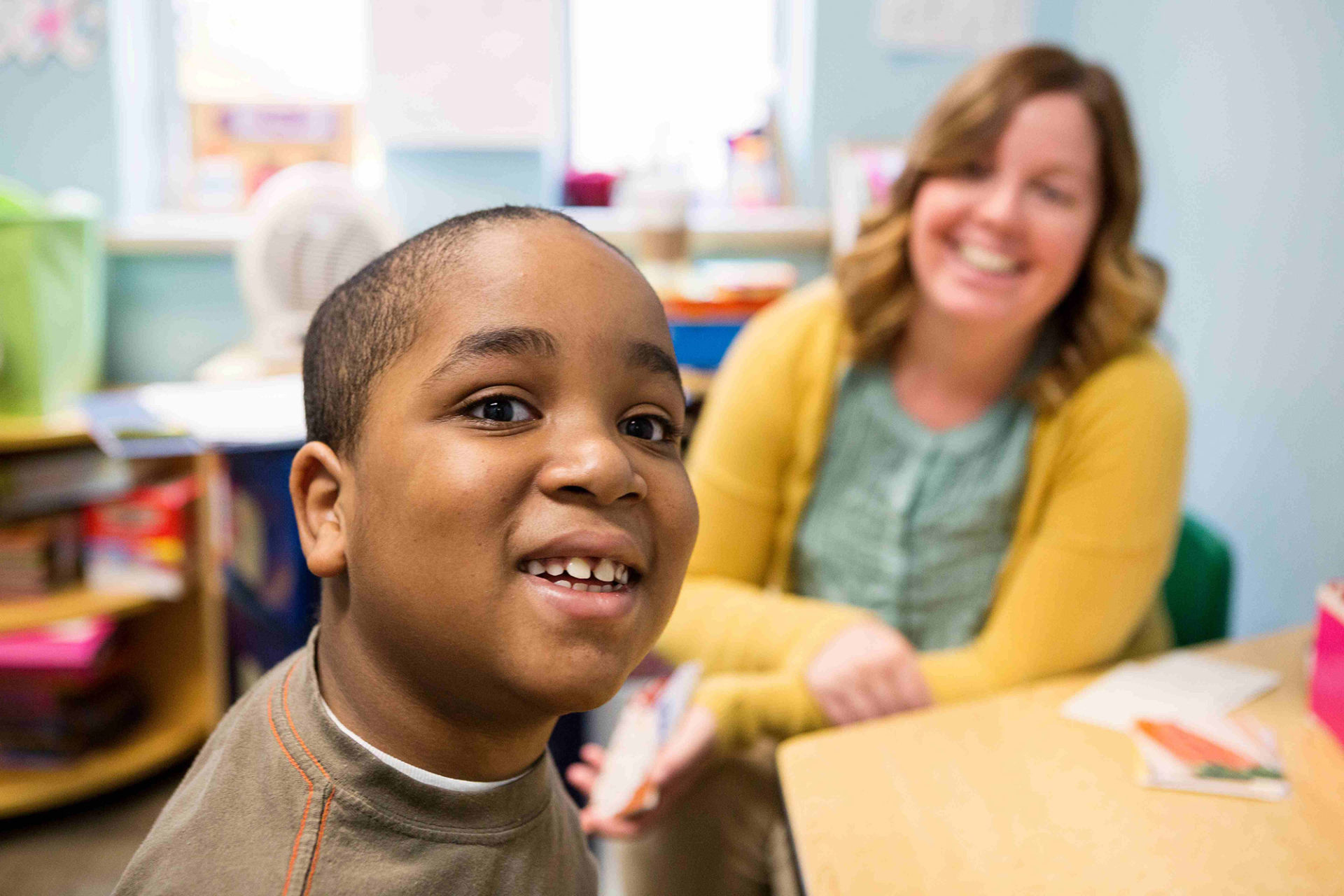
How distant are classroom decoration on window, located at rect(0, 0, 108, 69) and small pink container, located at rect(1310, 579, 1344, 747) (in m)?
2.87

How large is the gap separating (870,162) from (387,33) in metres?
1.30

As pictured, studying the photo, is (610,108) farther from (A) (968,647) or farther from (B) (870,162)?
(A) (968,647)

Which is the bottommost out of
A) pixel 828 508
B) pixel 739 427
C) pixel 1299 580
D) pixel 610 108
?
pixel 1299 580

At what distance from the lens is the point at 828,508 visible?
57.4 inches

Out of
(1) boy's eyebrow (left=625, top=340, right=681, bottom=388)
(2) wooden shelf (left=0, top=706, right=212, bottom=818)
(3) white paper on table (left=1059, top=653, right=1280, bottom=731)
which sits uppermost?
(1) boy's eyebrow (left=625, top=340, right=681, bottom=388)

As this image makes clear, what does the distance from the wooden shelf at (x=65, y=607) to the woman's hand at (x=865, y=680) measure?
64.8 inches

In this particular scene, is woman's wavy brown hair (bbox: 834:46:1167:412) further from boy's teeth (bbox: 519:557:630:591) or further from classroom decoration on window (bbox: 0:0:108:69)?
classroom decoration on window (bbox: 0:0:108:69)

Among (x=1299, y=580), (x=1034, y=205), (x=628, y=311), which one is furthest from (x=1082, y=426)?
(x=628, y=311)

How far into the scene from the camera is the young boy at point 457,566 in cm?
51

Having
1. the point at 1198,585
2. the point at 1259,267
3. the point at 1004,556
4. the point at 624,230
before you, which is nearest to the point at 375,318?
the point at 1004,556

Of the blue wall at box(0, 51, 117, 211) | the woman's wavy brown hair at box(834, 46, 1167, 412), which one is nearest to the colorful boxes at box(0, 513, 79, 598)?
the blue wall at box(0, 51, 117, 211)

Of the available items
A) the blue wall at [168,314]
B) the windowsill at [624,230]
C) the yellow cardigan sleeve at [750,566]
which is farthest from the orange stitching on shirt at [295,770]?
the blue wall at [168,314]

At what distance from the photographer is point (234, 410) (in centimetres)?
155

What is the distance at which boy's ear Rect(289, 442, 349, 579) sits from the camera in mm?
554
